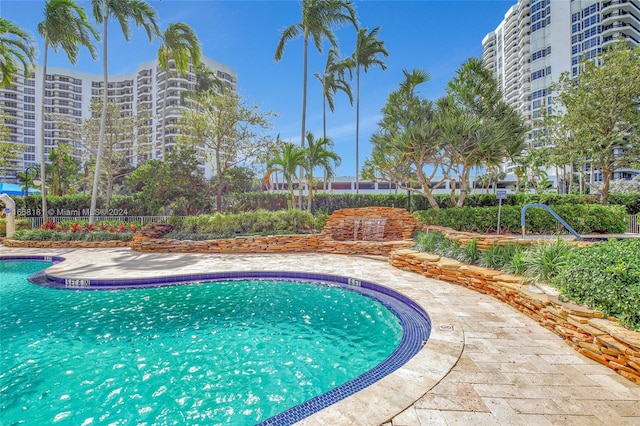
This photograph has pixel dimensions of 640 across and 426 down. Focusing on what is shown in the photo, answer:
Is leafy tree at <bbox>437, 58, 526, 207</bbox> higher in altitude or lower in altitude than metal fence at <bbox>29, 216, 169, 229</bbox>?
higher

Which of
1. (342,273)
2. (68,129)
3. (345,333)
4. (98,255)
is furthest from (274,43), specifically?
(68,129)

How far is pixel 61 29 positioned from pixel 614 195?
3022cm

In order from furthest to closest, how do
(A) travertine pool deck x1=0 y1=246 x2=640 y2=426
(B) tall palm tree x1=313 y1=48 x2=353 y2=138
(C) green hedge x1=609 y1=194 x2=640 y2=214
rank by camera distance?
(B) tall palm tree x1=313 y1=48 x2=353 y2=138, (C) green hedge x1=609 y1=194 x2=640 y2=214, (A) travertine pool deck x1=0 y1=246 x2=640 y2=426

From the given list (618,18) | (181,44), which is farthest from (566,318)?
(618,18)

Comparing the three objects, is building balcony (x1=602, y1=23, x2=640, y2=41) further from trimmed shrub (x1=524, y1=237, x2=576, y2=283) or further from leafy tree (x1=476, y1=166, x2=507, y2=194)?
trimmed shrub (x1=524, y1=237, x2=576, y2=283)

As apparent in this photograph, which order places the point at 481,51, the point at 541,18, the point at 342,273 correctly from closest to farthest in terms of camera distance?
the point at 342,273 → the point at 541,18 → the point at 481,51

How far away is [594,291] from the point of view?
3611 mm

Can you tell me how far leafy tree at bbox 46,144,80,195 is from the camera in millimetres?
23312

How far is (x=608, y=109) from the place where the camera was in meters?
15.8

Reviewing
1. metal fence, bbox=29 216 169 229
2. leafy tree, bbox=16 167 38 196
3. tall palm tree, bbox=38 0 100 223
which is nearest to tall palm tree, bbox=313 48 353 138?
metal fence, bbox=29 216 169 229

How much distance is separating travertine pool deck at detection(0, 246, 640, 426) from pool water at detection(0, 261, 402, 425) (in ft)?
2.52

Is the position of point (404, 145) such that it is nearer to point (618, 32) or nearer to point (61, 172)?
point (61, 172)

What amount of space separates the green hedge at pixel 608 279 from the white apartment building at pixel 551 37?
4246 cm

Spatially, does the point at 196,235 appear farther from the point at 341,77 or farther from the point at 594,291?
the point at 341,77
